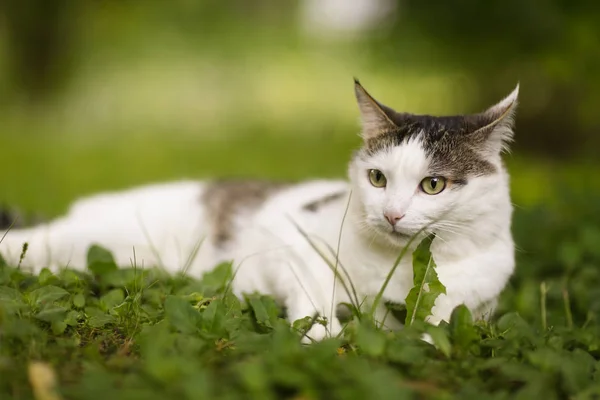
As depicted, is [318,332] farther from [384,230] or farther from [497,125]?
[497,125]

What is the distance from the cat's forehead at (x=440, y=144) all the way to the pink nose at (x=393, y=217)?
0.21 m

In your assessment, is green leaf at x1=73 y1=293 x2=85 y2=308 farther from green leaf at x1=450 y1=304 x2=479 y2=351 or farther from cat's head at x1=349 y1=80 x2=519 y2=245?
green leaf at x1=450 y1=304 x2=479 y2=351

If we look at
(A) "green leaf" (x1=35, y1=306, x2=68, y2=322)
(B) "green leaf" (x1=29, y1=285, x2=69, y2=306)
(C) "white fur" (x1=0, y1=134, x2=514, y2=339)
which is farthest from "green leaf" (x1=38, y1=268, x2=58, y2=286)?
(C) "white fur" (x1=0, y1=134, x2=514, y2=339)

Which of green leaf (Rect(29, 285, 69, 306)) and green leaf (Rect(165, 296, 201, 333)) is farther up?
green leaf (Rect(165, 296, 201, 333))

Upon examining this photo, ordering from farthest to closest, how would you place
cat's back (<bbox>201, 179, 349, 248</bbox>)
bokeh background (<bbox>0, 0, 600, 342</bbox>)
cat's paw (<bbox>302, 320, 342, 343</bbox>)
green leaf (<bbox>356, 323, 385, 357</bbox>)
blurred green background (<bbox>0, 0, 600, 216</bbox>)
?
1. blurred green background (<bbox>0, 0, 600, 216</bbox>)
2. bokeh background (<bbox>0, 0, 600, 342</bbox>)
3. cat's back (<bbox>201, 179, 349, 248</bbox>)
4. cat's paw (<bbox>302, 320, 342, 343</bbox>)
5. green leaf (<bbox>356, 323, 385, 357</bbox>)

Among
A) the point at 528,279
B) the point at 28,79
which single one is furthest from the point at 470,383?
the point at 28,79

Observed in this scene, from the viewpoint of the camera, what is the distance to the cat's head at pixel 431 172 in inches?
92.0

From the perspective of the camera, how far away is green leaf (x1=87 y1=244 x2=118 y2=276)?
256 centimetres

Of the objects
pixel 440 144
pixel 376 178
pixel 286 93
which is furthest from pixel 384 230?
pixel 286 93

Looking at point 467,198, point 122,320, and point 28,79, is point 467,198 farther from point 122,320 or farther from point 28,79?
point 28,79

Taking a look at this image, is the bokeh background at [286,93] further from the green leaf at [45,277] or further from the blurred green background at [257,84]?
the green leaf at [45,277]

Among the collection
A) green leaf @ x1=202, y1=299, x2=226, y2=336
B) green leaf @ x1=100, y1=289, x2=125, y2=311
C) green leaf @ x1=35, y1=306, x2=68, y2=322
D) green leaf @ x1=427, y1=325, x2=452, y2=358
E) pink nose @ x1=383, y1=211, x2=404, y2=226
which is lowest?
green leaf @ x1=100, y1=289, x2=125, y2=311

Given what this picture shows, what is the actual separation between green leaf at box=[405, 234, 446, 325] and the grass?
0.04 meters

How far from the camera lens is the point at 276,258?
293cm
